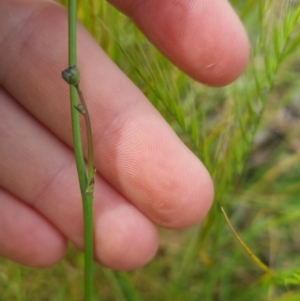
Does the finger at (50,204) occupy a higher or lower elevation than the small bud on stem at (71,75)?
lower

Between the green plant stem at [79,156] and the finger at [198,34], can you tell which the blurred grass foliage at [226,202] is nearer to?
the finger at [198,34]

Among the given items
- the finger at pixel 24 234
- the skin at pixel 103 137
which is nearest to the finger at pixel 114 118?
the skin at pixel 103 137

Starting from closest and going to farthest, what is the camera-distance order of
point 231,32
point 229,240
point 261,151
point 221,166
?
1. point 231,32
2. point 221,166
3. point 229,240
4. point 261,151

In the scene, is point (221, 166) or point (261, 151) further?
point (261, 151)

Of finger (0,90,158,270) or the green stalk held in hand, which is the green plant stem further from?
finger (0,90,158,270)

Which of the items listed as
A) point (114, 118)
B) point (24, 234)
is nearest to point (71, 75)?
point (114, 118)

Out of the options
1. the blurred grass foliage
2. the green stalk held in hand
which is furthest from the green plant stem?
the blurred grass foliage

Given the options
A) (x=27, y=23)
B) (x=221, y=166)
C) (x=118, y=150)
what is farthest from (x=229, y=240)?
(x=27, y=23)

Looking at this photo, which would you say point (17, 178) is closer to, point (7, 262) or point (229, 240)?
point (7, 262)
